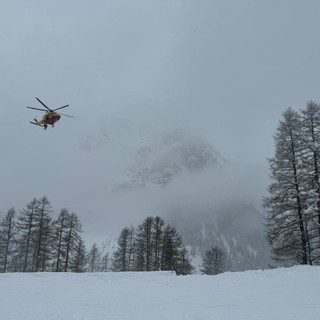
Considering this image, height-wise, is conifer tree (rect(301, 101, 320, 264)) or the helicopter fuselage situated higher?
the helicopter fuselage

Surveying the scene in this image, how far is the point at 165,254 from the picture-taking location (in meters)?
45.2

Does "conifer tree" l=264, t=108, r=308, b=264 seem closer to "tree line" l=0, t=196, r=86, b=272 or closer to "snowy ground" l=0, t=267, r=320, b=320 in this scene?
"snowy ground" l=0, t=267, r=320, b=320

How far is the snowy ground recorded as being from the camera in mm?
11678

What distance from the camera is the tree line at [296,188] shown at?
81.0ft

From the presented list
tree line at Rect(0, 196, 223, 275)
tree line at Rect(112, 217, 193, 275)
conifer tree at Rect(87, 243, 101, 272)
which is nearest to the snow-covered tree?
tree line at Rect(0, 196, 223, 275)

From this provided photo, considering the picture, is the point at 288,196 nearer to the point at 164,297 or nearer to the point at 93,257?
the point at 164,297

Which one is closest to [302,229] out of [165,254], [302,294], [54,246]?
[302,294]

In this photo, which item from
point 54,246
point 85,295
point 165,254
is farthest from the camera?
point 165,254

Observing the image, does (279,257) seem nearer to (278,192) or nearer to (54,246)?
(278,192)

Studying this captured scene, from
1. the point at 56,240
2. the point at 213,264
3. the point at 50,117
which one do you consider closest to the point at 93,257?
the point at 213,264

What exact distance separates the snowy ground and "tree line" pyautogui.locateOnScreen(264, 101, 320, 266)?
5895 millimetres

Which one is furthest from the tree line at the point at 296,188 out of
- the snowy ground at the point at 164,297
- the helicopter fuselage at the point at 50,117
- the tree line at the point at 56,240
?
the tree line at the point at 56,240

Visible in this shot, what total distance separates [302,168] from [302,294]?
1319 cm

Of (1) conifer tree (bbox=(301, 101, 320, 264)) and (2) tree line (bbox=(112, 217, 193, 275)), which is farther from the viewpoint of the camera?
(2) tree line (bbox=(112, 217, 193, 275))
